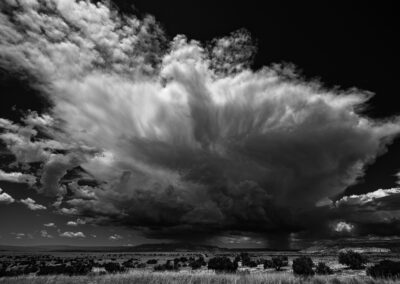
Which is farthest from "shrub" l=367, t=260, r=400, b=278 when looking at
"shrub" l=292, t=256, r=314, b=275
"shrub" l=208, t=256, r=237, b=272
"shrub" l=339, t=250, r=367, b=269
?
"shrub" l=208, t=256, r=237, b=272

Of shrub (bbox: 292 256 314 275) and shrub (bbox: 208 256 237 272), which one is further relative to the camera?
shrub (bbox: 208 256 237 272)

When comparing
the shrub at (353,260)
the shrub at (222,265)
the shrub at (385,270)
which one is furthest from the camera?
the shrub at (222,265)

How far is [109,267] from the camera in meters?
55.0

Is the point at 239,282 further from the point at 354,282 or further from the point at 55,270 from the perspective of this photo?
the point at 55,270

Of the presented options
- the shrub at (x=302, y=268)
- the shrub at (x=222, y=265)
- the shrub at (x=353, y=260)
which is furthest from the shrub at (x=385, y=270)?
the shrub at (x=222, y=265)

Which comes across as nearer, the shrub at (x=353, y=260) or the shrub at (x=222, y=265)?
the shrub at (x=353, y=260)

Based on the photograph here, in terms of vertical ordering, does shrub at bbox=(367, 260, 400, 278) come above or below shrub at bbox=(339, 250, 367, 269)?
below

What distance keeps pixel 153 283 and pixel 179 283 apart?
97.6 inches

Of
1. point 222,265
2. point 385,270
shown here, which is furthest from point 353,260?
point 222,265

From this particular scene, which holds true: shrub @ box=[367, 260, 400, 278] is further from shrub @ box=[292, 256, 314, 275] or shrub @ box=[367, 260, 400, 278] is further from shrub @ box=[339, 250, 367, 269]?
shrub @ box=[339, 250, 367, 269]

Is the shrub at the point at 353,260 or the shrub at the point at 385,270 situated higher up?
the shrub at the point at 353,260

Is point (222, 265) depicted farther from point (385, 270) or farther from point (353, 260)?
point (385, 270)

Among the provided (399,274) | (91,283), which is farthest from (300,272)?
(91,283)

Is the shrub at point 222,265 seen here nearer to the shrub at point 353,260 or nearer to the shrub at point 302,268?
the shrub at point 302,268
